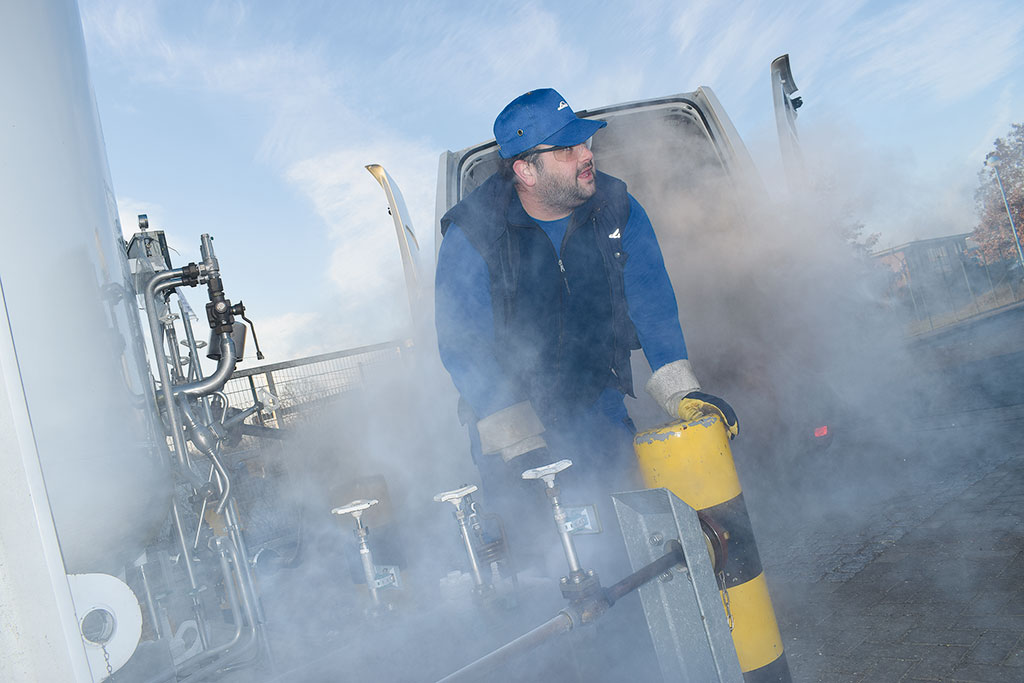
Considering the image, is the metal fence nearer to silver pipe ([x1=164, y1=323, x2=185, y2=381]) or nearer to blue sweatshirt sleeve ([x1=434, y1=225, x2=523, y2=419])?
silver pipe ([x1=164, y1=323, x2=185, y2=381])

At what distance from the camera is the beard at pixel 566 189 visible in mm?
2477

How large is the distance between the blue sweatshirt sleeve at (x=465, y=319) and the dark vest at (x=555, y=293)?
5 centimetres

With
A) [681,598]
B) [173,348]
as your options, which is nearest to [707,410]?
[681,598]

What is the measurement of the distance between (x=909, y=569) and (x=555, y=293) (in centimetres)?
192

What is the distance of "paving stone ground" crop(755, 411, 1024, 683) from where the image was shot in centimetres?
212

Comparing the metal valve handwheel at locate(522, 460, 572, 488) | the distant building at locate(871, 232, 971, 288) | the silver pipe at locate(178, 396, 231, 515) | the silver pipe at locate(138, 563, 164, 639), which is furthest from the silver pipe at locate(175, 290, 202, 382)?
the distant building at locate(871, 232, 971, 288)

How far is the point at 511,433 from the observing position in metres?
2.16

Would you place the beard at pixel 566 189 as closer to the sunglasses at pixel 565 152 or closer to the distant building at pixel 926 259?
the sunglasses at pixel 565 152

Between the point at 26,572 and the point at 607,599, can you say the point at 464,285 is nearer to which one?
the point at 607,599

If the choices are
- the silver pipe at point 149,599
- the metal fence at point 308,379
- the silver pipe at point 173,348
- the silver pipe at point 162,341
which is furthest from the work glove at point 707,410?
the metal fence at point 308,379

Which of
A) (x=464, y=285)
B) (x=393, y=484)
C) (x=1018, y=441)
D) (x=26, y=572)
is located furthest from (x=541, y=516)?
(x=1018, y=441)

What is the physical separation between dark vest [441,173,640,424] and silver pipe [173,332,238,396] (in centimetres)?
108

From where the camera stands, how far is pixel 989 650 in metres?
2.02

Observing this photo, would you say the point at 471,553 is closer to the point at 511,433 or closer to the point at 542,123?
the point at 511,433
